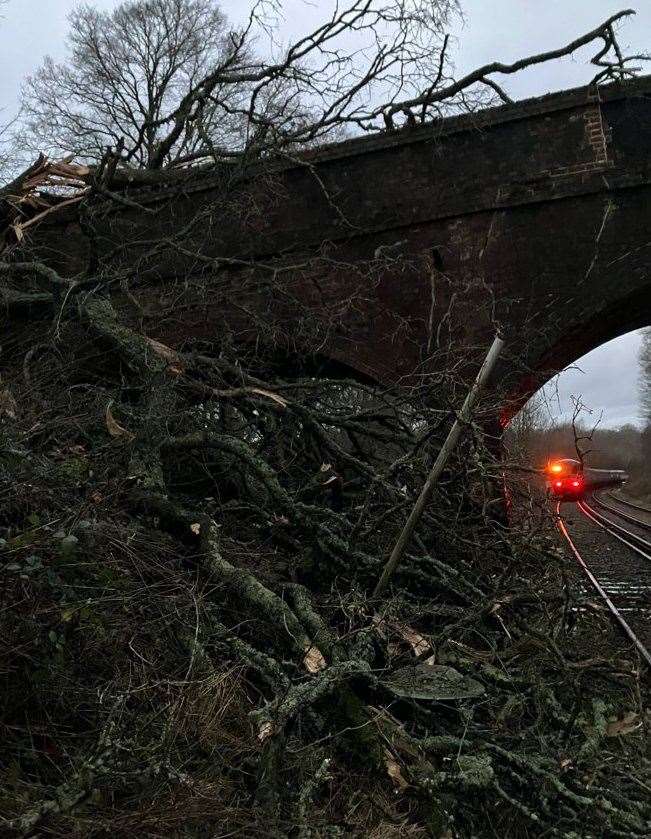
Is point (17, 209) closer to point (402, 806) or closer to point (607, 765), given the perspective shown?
point (402, 806)

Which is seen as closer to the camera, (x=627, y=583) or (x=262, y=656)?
(x=262, y=656)

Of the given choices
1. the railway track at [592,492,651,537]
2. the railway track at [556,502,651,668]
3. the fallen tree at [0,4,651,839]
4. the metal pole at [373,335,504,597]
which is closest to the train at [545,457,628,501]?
the railway track at [592,492,651,537]

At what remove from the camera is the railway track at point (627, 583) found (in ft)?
20.8

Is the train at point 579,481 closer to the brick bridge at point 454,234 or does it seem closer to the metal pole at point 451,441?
the brick bridge at point 454,234

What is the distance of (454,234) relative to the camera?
7.94 meters

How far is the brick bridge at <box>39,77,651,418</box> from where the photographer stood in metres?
7.57

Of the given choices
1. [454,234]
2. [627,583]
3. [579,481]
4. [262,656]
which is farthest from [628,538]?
[262,656]

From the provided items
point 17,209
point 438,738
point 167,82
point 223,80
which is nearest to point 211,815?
point 438,738

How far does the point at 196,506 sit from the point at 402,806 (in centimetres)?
259

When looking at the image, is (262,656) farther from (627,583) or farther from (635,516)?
(635,516)

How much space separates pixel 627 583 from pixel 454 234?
5.22 meters

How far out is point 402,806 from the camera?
2906 mm

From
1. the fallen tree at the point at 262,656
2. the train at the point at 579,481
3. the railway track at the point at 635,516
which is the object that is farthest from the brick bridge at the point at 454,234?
the railway track at the point at 635,516

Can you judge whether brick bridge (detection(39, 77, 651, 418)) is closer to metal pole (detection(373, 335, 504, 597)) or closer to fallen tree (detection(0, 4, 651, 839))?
fallen tree (detection(0, 4, 651, 839))
